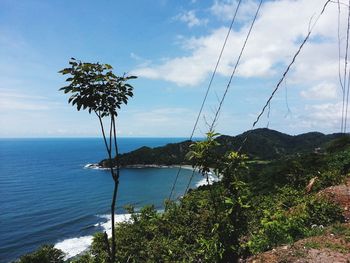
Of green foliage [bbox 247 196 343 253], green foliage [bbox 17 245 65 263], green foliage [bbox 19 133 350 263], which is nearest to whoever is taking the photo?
green foliage [bbox 19 133 350 263]

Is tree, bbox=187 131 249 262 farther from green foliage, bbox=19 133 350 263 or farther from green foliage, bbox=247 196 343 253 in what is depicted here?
green foliage, bbox=247 196 343 253

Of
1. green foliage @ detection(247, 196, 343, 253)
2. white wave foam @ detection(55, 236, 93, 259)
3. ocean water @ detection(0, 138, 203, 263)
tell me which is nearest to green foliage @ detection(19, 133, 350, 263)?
green foliage @ detection(247, 196, 343, 253)

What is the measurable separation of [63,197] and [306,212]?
83.6 m

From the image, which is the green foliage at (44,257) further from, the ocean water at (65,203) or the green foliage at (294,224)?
the green foliage at (294,224)

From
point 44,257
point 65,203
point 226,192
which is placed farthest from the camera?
point 65,203

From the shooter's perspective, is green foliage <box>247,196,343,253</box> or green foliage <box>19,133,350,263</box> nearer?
green foliage <box>19,133,350,263</box>

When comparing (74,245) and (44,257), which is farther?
(74,245)

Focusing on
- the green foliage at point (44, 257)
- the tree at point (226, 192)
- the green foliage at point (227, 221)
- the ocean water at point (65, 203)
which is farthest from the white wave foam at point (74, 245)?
the tree at point (226, 192)

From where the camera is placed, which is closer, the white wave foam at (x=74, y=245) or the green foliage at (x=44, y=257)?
the green foliage at (x=44, y=257)

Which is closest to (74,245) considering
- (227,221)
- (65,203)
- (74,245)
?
(74,245)

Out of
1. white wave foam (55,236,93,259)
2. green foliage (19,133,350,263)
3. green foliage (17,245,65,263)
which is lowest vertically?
white wave foam (55,236,93,259)

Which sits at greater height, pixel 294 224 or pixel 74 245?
pixel 294 224

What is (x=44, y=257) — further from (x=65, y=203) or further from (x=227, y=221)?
(x=65, y=203)

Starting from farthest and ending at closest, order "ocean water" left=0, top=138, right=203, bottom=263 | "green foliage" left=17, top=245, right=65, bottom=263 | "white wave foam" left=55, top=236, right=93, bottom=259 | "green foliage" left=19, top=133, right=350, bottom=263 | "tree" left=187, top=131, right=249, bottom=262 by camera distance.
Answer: "ocean water" left=0, top=138, right=203, bottom=263
"white wave foam" left=55, top=236, right=93, bottom=259
"green foliage" left=17, top=245, right=65, bottom=263
"green foliage" left=19, top=133, right=350, bottom=263
"tree" left=187, top=131, right=249, bottom=262
